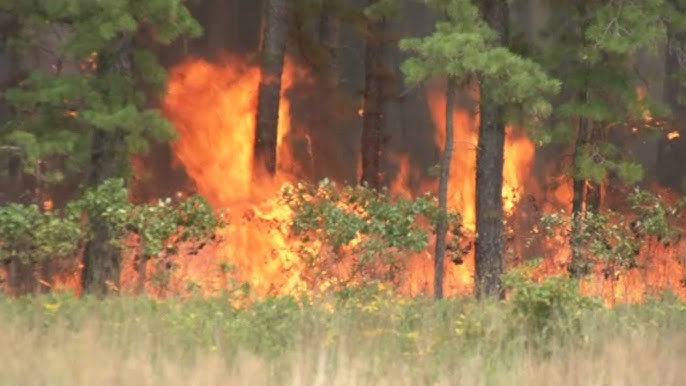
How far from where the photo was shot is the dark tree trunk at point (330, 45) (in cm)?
2088

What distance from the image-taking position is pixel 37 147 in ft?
41.9

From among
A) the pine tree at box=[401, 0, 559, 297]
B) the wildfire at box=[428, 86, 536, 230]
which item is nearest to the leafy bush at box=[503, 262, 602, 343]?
the pine tree at box=[401, 0, 559, 297]

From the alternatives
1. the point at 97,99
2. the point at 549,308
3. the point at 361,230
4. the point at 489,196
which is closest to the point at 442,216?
the point at 489,196

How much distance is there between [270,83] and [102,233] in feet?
22.9

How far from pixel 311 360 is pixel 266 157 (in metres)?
12.5

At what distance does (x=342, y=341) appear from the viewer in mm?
8266

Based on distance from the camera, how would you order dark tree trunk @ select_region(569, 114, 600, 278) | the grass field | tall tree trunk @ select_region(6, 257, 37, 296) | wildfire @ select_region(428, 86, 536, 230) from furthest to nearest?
wildfire @ select_region(428, 86, 536, 230) < dark tree trunk @ select_region(569, 114, 600, 278) < tall tree trunk @ select_region(6, 257, 37, 296) < the grass field

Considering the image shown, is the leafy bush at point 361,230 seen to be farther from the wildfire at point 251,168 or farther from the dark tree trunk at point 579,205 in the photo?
the dark tree trunk at point 579,205

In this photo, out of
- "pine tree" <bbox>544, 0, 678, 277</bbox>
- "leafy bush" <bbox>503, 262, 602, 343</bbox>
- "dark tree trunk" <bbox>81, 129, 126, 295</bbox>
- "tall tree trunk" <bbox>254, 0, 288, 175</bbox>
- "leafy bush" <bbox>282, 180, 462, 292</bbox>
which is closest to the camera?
"leafy bush" <bbox>503, 262, 602, 343</bbox>

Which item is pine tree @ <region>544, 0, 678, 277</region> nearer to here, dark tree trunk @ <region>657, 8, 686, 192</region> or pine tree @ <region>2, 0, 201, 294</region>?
pine tree @ <region>2, 0, 201, 294</region>

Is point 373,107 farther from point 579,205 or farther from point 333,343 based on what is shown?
point 333,343

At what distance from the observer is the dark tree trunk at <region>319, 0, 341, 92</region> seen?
2088cm

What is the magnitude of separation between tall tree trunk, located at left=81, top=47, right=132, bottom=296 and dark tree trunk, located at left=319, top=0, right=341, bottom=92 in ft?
22.2

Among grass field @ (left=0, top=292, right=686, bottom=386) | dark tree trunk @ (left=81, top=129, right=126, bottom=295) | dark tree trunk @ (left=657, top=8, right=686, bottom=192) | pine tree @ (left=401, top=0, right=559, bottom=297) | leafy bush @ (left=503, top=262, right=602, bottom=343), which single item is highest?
dark tree trunk @ (left=657, top=8, right=686, bottom=192)
